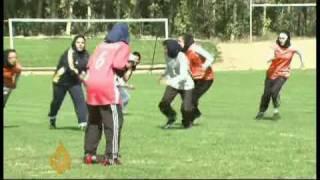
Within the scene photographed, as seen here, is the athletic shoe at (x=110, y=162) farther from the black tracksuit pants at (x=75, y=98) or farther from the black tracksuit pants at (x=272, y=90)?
the black tracksuit pants at (x=272, y=90)

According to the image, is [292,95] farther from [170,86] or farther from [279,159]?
[279,159]

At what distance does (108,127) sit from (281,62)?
6988 mm

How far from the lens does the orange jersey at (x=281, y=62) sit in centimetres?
1594

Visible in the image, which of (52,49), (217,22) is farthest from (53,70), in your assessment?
(217,22)

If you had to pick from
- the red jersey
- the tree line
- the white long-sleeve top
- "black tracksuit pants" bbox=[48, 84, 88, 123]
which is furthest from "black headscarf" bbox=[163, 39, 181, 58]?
the tree line

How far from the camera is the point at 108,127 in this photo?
9773 millimetres

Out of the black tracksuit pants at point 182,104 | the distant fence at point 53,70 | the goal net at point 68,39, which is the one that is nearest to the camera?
the black tracksuit pants at point 182,104

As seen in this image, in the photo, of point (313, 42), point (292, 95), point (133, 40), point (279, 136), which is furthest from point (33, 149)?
point (313, 42)

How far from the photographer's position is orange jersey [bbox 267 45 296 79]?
1594 centimetres

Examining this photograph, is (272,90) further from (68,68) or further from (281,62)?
(68,68)

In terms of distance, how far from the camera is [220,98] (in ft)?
74.3

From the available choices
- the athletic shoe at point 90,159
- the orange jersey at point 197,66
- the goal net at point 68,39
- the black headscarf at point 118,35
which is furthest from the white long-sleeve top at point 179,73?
the goal net at point 68,39

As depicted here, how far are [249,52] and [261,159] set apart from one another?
34.7m

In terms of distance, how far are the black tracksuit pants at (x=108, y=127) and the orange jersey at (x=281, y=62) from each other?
678cm
